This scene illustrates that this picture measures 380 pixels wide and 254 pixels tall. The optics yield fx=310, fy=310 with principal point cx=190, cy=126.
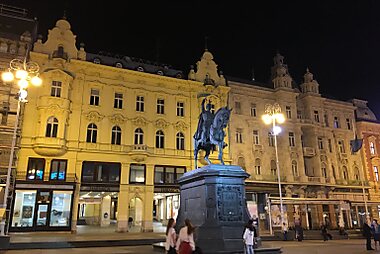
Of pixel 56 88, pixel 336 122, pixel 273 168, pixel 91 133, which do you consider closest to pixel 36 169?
pixel 91 133

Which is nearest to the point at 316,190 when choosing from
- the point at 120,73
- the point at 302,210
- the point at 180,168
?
the point at 302,210

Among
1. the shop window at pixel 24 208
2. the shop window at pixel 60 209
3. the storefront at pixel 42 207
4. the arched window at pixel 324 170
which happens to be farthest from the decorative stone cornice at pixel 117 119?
the arched window at pixel 324 170

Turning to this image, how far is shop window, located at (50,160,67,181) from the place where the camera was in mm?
26219

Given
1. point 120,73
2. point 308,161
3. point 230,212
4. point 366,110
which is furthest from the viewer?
point 366,110

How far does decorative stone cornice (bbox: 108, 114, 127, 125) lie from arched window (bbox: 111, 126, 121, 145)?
0.50 metres

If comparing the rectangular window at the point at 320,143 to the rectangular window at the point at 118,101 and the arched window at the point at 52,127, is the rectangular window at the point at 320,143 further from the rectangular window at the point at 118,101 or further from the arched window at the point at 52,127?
the arched window at the point at 52,127

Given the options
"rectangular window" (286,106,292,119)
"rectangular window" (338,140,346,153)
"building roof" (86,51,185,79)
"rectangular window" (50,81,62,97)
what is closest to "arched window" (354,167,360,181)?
"rectangular window" (338,140,346,153)

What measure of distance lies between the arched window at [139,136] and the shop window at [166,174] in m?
2.93

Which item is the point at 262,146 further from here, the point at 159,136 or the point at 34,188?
the point at 34,188

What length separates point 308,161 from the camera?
125ft

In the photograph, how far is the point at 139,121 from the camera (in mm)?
30703

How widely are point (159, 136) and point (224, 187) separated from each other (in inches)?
772

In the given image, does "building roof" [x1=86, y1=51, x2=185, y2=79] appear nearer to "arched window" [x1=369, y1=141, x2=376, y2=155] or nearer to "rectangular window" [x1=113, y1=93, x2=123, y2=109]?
"rectangular window" [x1=113, y1=93, x2=123, y2=109]

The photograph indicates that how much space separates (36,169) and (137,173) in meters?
8.69
